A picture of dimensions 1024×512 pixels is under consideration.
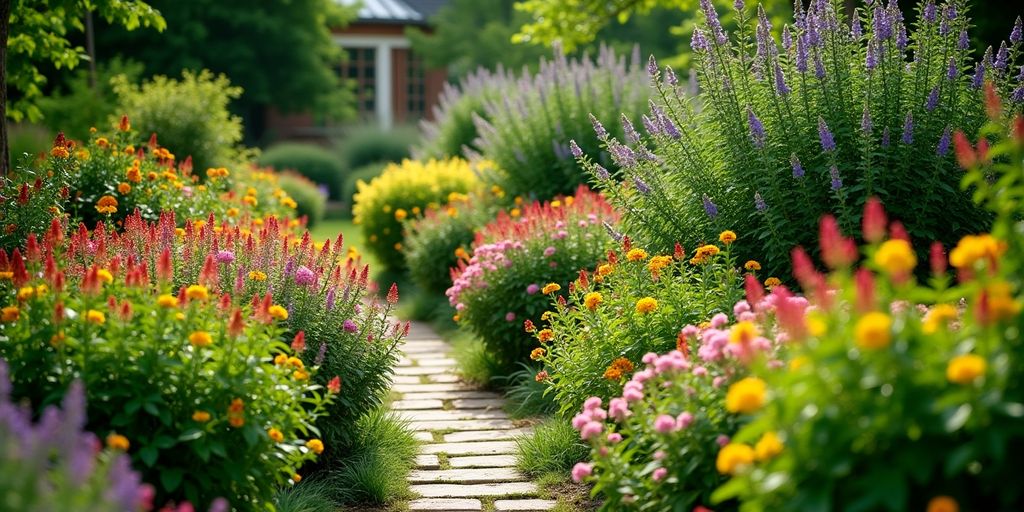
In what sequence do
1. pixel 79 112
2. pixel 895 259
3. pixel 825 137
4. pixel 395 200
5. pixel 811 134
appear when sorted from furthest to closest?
pixel 79 112 → pixel 395 200 → pixel 811 134 → pixel 825 137 → pixel 895 259

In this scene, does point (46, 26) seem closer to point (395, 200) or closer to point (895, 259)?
point (395, 200)

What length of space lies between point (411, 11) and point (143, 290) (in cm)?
2540

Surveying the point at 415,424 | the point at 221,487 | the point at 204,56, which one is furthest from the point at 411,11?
the point at 221,487

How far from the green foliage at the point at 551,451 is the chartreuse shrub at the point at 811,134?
1.07m

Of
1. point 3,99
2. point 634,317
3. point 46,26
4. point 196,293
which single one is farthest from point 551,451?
point 46,26

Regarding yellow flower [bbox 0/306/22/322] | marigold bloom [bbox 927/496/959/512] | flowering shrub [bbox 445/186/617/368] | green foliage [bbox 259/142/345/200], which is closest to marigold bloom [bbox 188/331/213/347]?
yellow flower [bbox 0/306/22/322]

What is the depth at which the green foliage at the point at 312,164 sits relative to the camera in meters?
19.3

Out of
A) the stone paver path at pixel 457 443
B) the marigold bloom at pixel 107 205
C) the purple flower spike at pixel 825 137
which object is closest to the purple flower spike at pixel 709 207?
the purple flower spike at pixel 825 137

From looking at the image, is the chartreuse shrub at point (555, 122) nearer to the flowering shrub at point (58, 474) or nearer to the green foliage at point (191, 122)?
the green foliage at point (191, 122)

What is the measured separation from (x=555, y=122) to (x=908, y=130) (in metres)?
Answer: 4.78

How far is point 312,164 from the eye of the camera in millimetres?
19469

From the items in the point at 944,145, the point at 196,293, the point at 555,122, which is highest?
the point at 944,145

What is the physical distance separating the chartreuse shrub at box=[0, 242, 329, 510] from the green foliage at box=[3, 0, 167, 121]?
3834 mm

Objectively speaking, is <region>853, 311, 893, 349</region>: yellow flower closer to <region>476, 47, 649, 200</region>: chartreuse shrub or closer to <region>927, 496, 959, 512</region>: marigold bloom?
<region>927, 496, 959, 512</region>: marigold bloom
